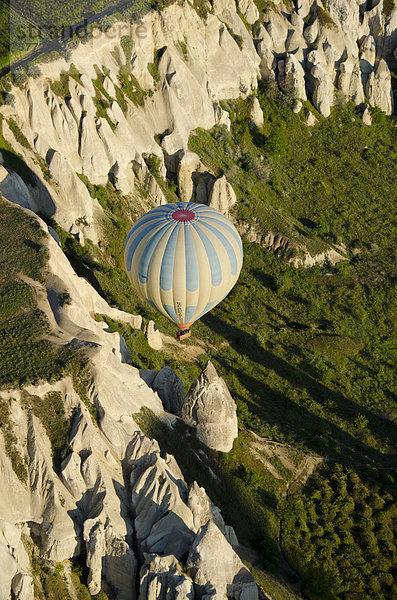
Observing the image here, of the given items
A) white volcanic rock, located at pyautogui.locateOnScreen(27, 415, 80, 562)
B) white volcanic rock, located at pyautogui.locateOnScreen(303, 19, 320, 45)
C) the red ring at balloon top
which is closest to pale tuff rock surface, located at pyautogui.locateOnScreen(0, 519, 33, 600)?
white volcanic rock, located at pyautogui.locateOnScreen(27, 415, 80, 562)

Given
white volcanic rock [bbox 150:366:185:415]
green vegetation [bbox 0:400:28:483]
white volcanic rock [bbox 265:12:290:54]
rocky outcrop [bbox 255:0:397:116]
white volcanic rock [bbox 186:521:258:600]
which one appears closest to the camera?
white volcanic rock [bbox 186:521:258:600]

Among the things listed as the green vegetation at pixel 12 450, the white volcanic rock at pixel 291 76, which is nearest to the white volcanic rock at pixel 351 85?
the white volcanic rock at pixel 291 76

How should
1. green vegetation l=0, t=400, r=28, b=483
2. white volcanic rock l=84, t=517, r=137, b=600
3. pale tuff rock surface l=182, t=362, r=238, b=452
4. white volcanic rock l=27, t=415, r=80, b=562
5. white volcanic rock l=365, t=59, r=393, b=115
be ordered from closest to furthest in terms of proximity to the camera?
1. white volcanic rock l=84, t=517, r=137, b=600
2. white volcanic rock l=27, t=415, r=80, b=562
3. green vegetation l=0, t=400, r=28, b=483
4. pale tuff rock surface l=182, t=362, r=238, b=452
5. white volcanic rock l=365, t=59, r=393, b=115

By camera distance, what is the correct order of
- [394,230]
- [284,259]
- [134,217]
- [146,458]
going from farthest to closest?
1. [394,230]
2. [284,259]
3. [134,217]
4. [146,458]

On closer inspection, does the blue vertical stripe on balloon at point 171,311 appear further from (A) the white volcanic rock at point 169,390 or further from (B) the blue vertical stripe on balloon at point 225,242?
(B) the blue vertical stripe on balloon at point 225,242

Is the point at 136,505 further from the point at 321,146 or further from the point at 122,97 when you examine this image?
the point at 321,146

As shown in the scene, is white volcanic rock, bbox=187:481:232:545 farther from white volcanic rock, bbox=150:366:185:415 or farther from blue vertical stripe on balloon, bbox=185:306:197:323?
blue vertical stripe on balloon, bbox=185:306:197:323

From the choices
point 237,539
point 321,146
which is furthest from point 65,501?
point 321,146
